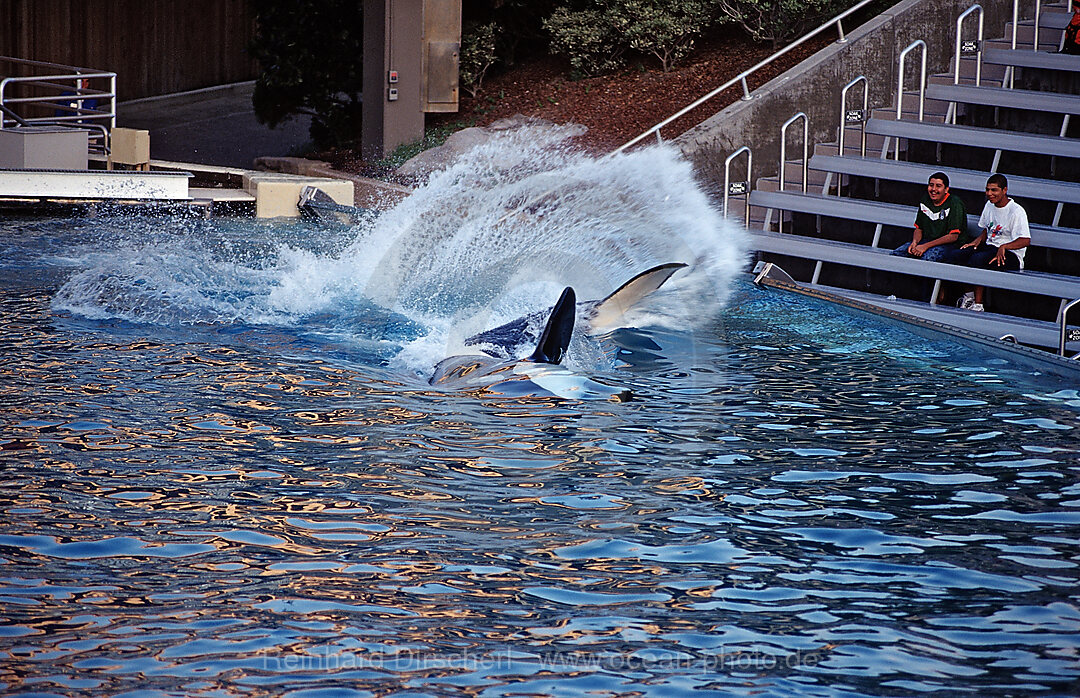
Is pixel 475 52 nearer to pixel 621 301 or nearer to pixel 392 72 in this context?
pixel 392 72

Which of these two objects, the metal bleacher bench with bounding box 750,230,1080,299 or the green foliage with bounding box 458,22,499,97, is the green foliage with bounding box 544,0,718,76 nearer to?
the green foliage with bounding box 458,22,499,97

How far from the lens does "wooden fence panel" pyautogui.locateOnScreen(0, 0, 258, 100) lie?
25.1m

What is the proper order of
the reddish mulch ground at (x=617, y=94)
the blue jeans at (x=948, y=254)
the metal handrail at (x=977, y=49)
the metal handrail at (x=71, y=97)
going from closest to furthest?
the blue jeans at (x=948, y=254), the metal handrail at (x=977, y=49), the metal handrail at (x=71, y=97), the reddish mulch ground at (x=617, y=94)

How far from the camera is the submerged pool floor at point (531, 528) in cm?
422

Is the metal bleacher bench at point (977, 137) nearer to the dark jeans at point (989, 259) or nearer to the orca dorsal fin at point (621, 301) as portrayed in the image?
the dark jeans at point (989, 259)

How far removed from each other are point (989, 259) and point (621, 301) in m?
4.25

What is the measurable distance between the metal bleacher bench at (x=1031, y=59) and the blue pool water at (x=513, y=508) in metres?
5.99

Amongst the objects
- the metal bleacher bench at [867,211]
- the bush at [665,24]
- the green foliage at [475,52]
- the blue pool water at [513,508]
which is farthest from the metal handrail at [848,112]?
the green foliage at [475,52]

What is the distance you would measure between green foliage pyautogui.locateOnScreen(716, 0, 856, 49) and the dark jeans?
8.08m

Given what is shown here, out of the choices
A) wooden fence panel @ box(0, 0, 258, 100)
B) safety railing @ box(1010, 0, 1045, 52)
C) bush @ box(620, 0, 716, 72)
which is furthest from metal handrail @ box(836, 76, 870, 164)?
wooden fence panel @ box(0, 0, 258, 100)

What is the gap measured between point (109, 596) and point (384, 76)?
15.5 m

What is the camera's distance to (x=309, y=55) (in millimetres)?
20938

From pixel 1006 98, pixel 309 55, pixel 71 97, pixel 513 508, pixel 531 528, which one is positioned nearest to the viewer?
pixel 531 528

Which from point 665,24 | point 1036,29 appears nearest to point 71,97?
point 665,24
